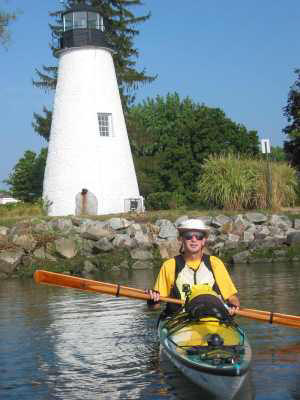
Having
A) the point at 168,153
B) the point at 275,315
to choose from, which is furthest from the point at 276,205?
the point at 275,315

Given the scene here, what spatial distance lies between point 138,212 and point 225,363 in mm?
19700

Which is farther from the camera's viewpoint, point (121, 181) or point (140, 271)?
point (121, 181)

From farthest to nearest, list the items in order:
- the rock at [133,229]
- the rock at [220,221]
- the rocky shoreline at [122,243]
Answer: the rock at [220,221], the rock at [133,229], the rocky shoreline at [122,243]

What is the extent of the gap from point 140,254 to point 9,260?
4.19 meters

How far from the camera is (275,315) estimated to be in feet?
29.2

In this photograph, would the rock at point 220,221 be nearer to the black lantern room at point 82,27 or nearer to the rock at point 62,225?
the rock at point 62,225

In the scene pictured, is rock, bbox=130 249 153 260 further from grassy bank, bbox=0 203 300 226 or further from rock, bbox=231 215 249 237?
rock, bbox=231 215 249 237

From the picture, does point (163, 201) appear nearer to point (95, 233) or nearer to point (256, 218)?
point (256, 218)

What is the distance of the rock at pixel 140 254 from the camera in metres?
23.2

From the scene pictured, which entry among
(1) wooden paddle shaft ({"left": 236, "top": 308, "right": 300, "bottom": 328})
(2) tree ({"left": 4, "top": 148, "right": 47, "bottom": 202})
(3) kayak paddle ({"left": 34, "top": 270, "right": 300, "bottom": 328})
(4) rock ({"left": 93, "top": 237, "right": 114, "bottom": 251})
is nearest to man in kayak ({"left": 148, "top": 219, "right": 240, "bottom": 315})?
(3) kayak paddle ({"left": 34, "top": 270, "right": 300, "bottom": 328})

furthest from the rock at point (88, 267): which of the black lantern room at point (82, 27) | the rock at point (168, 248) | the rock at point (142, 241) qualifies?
the black lantern room at point (82, 27)

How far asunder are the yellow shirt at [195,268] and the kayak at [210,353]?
65 cm

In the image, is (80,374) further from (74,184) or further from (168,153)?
(168,153)

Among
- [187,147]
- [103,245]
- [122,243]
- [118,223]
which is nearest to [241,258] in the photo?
[122,243]
